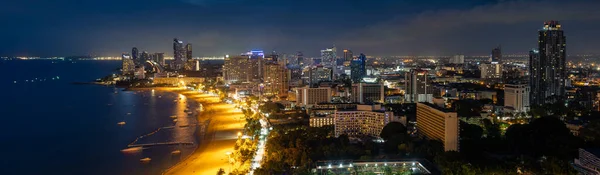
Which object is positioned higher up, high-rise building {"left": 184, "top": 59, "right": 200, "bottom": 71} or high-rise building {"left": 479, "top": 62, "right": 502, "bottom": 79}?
high-rise building {"left": 184, "top": 59, "right": 200, "bottom": 71}

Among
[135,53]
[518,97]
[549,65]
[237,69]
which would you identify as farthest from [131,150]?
[135,53]

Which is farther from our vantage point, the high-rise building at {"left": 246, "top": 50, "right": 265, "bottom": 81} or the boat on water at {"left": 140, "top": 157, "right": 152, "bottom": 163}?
the high-rise building at {"left": 246, "top": 50, "right": 265, "bottom": 81}

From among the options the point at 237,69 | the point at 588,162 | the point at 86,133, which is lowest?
the point at 86,133

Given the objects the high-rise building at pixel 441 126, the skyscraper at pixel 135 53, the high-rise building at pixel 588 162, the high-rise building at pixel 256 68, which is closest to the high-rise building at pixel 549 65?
the high-rise building at pixel 441 126

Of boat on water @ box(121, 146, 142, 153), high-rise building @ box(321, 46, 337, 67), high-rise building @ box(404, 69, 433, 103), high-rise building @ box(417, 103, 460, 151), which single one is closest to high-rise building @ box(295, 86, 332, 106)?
high-rise building @ box(404, 69, 433, 103)

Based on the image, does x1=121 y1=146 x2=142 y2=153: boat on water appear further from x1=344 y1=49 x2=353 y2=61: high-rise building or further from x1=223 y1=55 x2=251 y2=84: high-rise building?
x1=344 y1=49 x2=353 y2=61: high-rise building

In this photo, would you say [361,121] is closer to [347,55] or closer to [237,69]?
[237,69]
